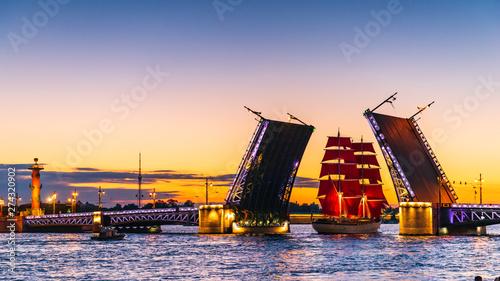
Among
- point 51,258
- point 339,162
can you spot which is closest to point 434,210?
point 339,162

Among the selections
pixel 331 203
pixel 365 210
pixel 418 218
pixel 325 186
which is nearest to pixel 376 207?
pixel 365 210

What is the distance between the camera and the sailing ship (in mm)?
104750

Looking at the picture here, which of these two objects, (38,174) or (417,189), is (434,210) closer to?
(417,189)

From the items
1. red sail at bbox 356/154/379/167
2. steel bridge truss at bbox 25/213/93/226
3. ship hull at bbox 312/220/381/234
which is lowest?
ship hull at bbox 312/220/381/234

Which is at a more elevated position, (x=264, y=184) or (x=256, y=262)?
(x=264, y=184)

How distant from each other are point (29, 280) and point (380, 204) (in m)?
73.7

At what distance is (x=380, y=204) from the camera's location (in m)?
110

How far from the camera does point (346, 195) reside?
105812 mm

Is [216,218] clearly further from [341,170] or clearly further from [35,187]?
[35,187]

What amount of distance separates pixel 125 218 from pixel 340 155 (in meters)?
30.5

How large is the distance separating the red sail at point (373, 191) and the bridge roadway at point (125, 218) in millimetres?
26349

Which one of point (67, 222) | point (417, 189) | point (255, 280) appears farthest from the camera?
point (67, 222)

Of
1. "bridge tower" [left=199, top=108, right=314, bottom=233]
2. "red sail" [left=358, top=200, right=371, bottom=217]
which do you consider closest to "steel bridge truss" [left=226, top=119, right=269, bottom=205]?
"bridge tower" [left=199, top=108, right=314, bottom=233]

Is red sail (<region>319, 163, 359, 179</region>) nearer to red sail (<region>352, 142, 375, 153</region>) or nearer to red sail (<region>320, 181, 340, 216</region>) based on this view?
red sail (<region>320, 181, 340, 216</region>)
